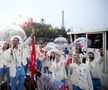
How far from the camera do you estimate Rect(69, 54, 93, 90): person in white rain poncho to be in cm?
468

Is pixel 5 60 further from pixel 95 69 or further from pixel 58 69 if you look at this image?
pixel 95 69

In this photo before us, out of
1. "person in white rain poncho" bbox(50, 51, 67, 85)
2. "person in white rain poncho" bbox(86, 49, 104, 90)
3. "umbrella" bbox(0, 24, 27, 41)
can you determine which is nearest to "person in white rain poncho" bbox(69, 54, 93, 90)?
"person in white rain poncho" bbox(50, 51, 67, 85)

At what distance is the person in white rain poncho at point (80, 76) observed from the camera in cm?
468

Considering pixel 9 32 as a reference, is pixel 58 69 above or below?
Answer: below

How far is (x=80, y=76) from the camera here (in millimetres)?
4758

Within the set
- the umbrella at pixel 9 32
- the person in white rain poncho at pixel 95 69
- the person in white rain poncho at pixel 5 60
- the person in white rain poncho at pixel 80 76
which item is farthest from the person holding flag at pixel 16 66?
the person in white rain poncho at pixel 95 69

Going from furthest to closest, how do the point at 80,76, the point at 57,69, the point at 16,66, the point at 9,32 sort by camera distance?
the point at 57,69, the point at 9,32, the point at 16,66, the point at 80,76

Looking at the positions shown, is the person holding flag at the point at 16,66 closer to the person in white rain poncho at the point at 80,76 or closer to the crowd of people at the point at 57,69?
the crowd of people at the point at 57,69

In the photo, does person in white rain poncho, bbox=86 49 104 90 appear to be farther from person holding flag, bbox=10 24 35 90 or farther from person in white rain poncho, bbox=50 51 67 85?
person holding flag, bbox=10 24 35 90

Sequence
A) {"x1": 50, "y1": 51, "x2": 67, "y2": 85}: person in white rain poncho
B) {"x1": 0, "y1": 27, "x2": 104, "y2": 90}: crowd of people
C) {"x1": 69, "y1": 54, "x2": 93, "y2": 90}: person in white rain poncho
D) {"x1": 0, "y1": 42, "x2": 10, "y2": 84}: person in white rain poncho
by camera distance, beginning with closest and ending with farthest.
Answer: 1. {"x1": 69, "y1": 54, "x2": 93, "y2": 90}: person in white rain poncho
2. {"x1": 0, "y1": 27, "x2": 104, "y2": 90}: crowd of people
3. {"x1": 0, "y1": 42, "x2": 10, "y2": 84}: person in white rain poncho
4. {"x1": 50, "y1": 51, "x2": 67, "y2": 85}: person in white rain poncho

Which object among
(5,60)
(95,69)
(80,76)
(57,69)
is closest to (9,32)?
(5,60)

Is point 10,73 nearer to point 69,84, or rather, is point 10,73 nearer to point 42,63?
point 69,84

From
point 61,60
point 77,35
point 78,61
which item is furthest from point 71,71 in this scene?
point 77,35

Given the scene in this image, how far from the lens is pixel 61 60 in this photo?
5719mm
